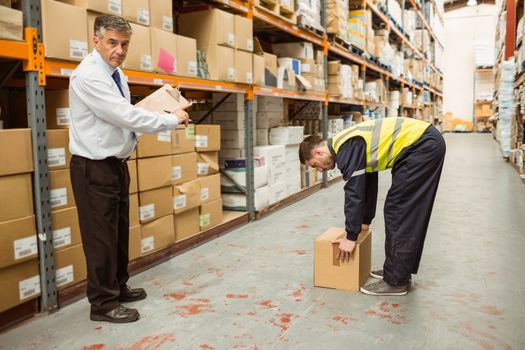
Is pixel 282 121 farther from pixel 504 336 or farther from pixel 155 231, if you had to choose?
pixel 504 336

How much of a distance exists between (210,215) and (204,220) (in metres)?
0.10

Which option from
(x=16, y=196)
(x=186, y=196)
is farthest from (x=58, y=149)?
(x=186, y=196)

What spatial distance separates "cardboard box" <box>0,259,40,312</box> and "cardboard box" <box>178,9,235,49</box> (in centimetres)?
237

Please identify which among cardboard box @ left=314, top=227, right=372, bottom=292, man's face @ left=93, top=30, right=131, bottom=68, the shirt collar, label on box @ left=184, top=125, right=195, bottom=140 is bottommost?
cardboard box @ left=314, top=227, right=372, bottom=292

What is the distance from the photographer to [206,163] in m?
4.05

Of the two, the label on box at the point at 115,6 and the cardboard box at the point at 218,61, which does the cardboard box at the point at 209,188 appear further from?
the label on box at the point at 115,6

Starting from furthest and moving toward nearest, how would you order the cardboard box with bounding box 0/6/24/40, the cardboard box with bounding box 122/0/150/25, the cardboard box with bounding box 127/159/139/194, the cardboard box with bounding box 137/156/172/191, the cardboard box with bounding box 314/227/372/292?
the cardboard box with bounding box 137/156/172/191
the cardboard box with bounding box 127/159/139/194
the cardboard box with bounding box 122/0/150/25
the cardboard box with bounding box 314/227/372/292
the cardboard box with bounding box 0/6/24/40

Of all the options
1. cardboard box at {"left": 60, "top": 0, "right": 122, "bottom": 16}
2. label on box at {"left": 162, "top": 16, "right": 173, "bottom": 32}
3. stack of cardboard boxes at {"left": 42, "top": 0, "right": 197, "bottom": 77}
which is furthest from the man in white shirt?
label on box at {"left": 162, "top": 16, "right": 173, "bottom": 32}

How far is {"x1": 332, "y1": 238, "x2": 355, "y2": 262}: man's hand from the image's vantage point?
2.77 metres

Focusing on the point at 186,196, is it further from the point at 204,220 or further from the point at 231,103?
the point at 231,103

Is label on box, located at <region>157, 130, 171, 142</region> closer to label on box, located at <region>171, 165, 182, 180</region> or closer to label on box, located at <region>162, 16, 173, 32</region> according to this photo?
label on box, located at <region>171, 165, 182, 180</region>

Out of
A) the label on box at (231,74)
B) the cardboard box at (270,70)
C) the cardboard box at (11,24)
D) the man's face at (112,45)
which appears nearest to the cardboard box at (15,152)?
the cardboard box at (11,24)

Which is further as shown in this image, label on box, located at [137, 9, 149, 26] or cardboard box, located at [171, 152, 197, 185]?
cardboard box, located at [171, 152, 197, 185]

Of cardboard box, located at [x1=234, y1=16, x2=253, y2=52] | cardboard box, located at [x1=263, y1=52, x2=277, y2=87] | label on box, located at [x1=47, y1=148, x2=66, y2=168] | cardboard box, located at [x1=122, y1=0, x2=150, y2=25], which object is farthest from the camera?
cardboard box, located at [x1=263, y1=52, x2=277, y2=87]
